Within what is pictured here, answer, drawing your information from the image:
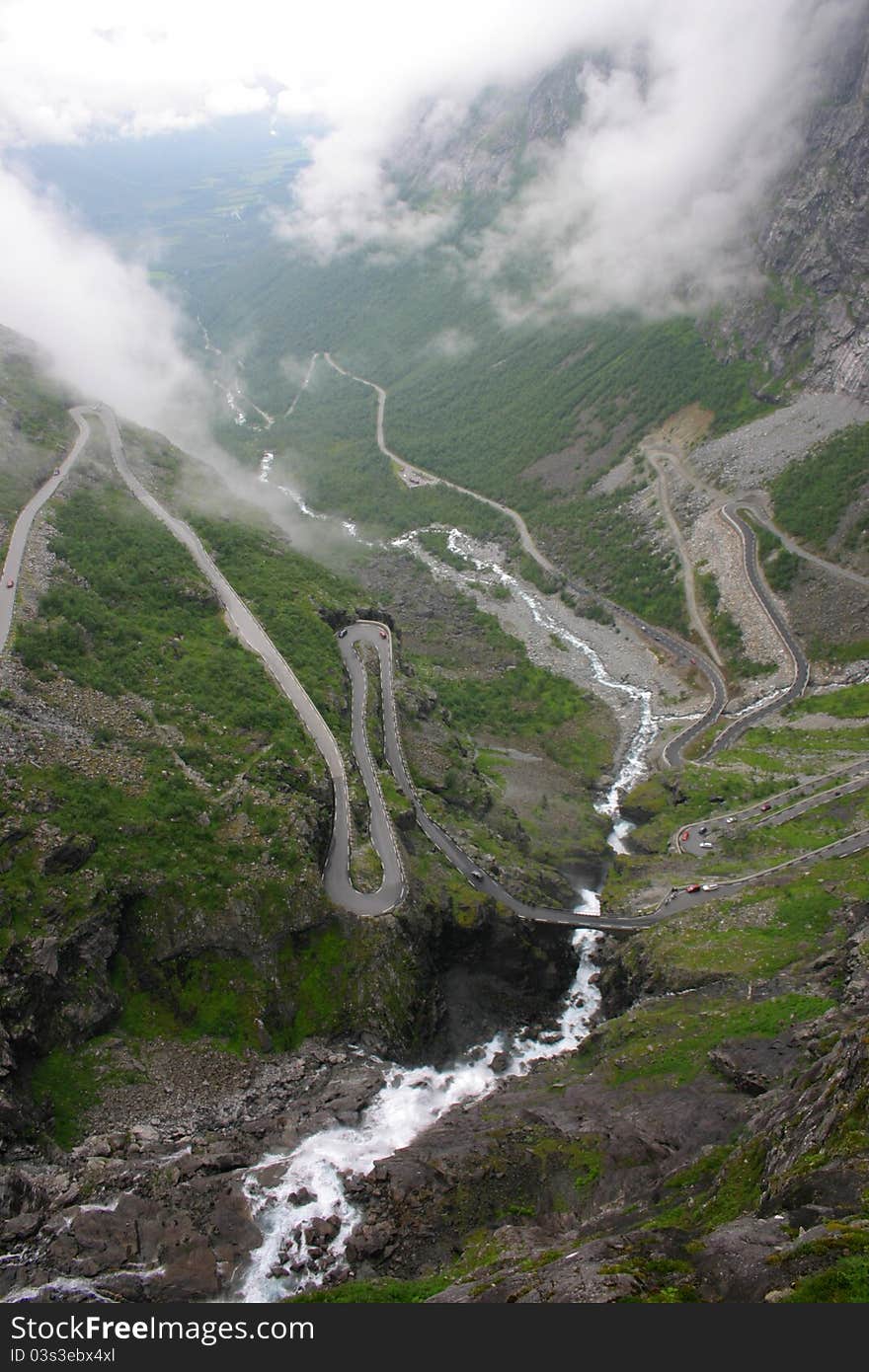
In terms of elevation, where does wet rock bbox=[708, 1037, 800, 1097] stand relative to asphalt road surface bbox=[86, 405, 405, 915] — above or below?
below

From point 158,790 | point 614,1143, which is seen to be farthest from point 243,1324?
point 158,790

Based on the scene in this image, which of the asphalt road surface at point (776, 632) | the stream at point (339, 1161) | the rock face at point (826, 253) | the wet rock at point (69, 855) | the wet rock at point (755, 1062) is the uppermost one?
the rock face at point (826, 253)

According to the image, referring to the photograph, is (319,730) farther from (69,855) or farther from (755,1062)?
(755,1062)

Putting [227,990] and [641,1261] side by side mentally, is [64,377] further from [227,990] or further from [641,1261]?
[641,1261]

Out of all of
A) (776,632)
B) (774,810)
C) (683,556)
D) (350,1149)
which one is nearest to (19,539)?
(350,1149)

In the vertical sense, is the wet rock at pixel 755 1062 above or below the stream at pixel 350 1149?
above

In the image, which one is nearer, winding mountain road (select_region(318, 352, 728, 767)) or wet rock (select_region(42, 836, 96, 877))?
wet rock (select_region(42, 836, 96, 877))

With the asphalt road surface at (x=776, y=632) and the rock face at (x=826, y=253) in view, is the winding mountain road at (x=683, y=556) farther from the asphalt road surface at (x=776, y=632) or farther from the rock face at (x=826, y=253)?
the rock face at (x=826, y=253)

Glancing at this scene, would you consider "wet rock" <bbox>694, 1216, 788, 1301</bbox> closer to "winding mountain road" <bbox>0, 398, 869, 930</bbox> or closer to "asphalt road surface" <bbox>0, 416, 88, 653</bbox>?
"winding mountain road" <bbox>0, 398, 869, 930</bbox>

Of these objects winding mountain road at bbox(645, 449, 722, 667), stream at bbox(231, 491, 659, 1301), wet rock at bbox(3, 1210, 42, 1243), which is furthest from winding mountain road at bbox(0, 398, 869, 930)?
winding mountain road at bbox(645, 449, 722, 667)

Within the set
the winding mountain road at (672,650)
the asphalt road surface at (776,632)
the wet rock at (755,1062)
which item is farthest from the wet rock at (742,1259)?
the winding mountain road at (672,650)

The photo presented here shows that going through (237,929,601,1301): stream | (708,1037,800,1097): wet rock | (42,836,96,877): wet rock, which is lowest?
(237,929,601,1301): stream
